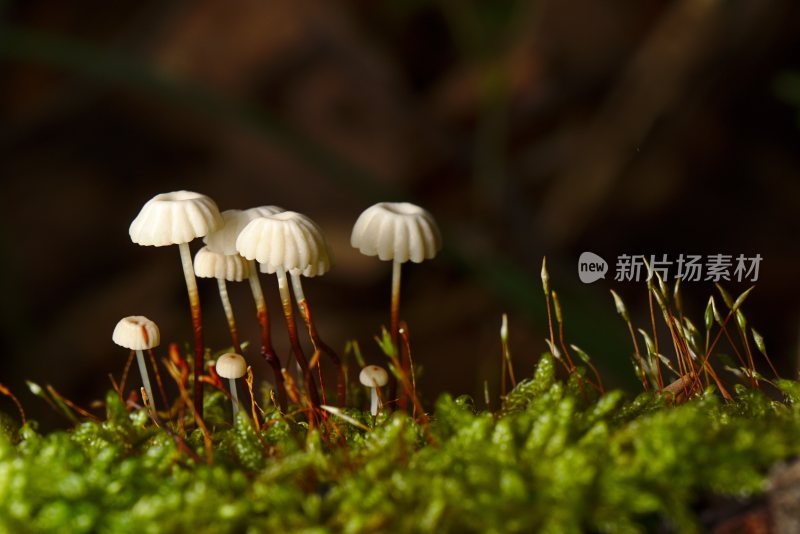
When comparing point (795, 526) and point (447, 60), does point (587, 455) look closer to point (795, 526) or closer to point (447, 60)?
point (795, 526)

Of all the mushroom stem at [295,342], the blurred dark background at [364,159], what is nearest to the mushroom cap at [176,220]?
the mushroom stem at [295,342]

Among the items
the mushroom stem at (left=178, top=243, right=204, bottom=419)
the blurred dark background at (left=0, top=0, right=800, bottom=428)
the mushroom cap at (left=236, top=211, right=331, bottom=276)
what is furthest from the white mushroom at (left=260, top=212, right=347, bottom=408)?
the blurred dark background at (left=0, top=0, right=800, bottom=428)

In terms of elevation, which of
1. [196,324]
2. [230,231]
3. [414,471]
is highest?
[230,231]

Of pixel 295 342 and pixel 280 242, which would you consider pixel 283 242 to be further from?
pixel 295 342

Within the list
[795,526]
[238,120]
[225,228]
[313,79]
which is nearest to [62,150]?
[313,79]

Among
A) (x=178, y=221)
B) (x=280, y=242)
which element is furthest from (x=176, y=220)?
(x=280, y=242)

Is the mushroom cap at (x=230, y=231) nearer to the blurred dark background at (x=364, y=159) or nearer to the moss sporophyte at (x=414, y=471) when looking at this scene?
the moss sporophyte at (x=414, y=471)

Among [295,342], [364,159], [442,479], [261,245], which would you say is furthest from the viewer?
[364,159]
